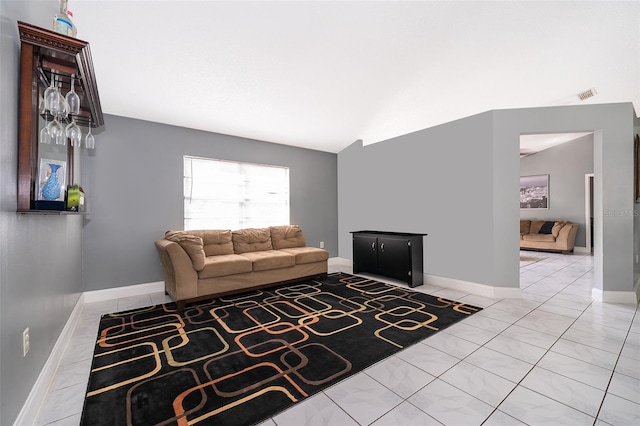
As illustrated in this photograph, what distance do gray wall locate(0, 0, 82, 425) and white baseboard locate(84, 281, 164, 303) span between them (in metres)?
1.79

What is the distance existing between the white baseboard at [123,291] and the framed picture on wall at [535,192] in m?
10.1

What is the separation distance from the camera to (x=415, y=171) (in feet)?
15.3

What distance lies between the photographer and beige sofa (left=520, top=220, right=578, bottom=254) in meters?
7.08

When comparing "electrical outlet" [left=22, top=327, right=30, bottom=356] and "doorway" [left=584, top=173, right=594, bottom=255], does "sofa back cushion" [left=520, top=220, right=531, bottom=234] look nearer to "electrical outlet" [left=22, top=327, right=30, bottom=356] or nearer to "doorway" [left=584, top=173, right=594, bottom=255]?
"doorway" [left=584, top=173, right=594, bottom=255]

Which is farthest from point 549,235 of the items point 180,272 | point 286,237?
point 180,272

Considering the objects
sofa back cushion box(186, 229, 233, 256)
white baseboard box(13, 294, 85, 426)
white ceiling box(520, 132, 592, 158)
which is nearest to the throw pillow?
white ceiling box(520, 132, 592, 158)

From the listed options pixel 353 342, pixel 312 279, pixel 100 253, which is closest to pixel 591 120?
pixel 353 342

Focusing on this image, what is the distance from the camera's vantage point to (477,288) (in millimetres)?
3756

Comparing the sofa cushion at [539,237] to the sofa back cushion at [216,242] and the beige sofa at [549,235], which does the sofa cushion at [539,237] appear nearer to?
the beige sofa at [549,235]

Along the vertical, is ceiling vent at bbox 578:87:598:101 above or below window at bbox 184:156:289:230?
above

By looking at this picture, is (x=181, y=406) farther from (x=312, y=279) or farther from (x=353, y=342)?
(x=312, y=279)

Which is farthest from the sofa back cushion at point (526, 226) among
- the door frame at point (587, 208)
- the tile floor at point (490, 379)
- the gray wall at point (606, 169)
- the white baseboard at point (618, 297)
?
the tile floor at point (490, 379)

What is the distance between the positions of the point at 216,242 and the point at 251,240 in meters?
0.59

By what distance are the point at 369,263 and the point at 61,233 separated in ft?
13.2
